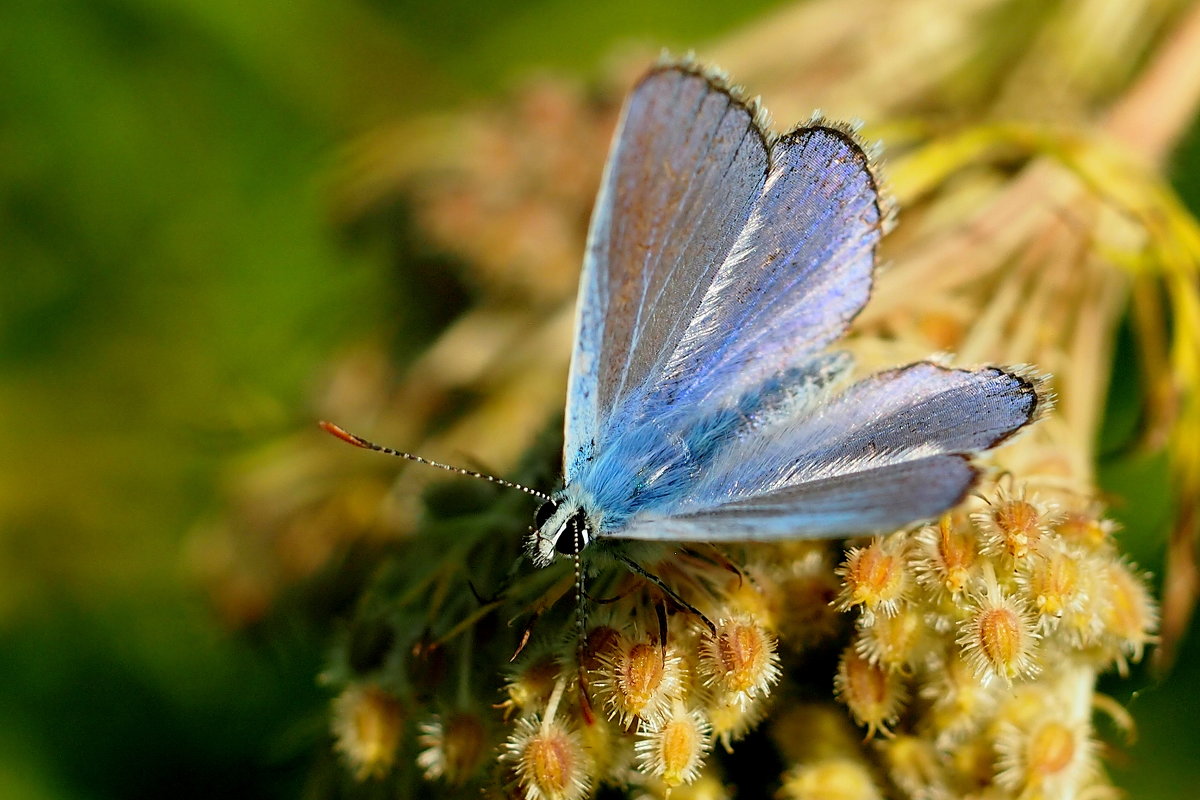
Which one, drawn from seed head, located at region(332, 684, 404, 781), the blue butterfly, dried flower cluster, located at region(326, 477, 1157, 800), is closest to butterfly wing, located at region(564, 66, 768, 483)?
the blue butterfly

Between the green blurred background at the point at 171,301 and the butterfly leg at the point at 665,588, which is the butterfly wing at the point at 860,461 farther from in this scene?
the green blurred background at the point at 171,301

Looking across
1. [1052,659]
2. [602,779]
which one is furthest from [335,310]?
[1052,659]

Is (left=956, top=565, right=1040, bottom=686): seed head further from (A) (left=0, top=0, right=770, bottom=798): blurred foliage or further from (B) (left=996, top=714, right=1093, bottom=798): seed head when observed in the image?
(A) (left=0, top=0, right=770, bottom=798): blurred foliage

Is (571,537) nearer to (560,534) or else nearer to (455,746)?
(560,534)

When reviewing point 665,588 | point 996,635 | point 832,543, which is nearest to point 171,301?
point 665,588

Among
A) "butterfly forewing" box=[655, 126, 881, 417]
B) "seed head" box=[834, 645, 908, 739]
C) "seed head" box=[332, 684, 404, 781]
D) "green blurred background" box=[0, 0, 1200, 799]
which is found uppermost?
"green blurred background" box=[0, 0, 1200, 799]

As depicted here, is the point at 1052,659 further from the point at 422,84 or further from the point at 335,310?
the point at 422,84
